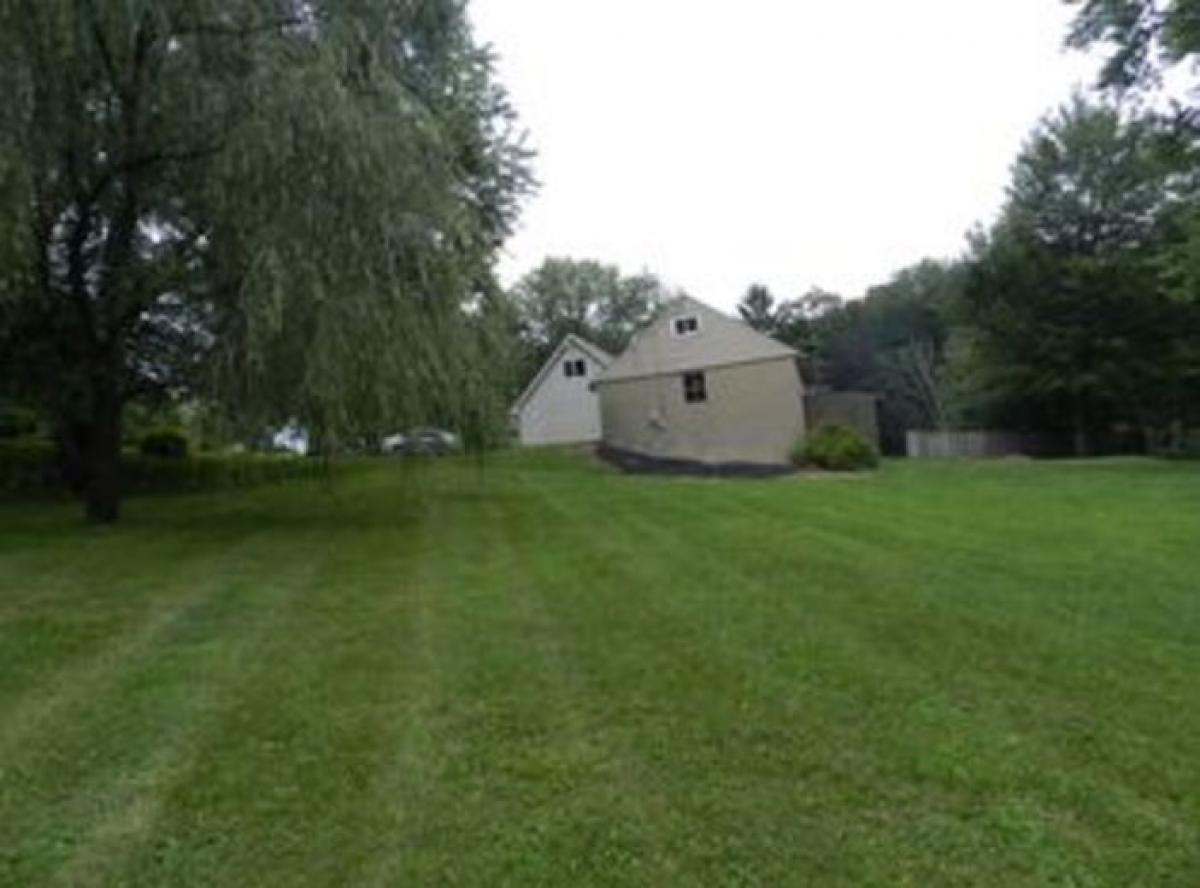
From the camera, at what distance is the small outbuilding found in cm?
4472

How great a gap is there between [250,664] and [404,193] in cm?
757

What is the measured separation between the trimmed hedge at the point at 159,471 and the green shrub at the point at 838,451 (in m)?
12.4

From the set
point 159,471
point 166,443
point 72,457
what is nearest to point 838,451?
point 166,443

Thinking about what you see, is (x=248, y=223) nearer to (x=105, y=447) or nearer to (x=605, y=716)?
(x=105, y=447)

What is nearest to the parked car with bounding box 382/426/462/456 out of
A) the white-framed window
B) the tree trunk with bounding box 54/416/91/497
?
the tree trunk with bounding box 54/416/91/497

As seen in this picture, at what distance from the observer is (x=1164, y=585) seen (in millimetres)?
10289

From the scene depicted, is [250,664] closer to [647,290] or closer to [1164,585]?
[1164,585]

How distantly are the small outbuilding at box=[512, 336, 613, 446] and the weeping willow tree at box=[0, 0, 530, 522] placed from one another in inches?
1108

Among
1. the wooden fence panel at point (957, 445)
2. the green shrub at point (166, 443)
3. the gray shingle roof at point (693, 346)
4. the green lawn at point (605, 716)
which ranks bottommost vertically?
the green lawn at point (605, 716)

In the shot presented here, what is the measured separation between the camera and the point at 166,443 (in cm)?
2805

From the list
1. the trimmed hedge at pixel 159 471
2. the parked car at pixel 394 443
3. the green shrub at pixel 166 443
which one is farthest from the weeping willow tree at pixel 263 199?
the green shrub at pixel 166 443

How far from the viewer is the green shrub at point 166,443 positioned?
27922 mm

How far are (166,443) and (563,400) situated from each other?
61.3 ft

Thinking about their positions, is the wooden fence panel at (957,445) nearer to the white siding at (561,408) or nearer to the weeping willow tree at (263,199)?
the white siding at (561,408)
